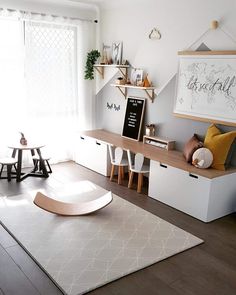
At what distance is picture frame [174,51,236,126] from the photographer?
3527 millimetres

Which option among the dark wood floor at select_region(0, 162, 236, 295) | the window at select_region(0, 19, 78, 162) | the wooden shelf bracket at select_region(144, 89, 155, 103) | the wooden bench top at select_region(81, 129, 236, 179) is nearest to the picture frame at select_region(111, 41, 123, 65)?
the window at select_region(0, 19, 78, 162)

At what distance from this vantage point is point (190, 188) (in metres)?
3.44

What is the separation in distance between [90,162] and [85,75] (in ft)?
4.52

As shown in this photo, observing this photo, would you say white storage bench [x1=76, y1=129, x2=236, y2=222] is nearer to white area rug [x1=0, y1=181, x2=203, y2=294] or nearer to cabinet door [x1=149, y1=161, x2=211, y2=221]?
cabinet door [x1=149, y1=161, x2=211, y2=221]

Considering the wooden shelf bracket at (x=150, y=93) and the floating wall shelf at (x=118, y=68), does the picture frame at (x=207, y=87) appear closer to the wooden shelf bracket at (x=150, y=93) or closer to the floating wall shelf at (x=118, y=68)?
the wooden shelf bracket at (x=150, y=93)

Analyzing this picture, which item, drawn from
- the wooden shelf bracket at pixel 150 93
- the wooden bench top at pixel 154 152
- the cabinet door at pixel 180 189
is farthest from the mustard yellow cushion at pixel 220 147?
the wooden shelf bracket at pixel 150 93

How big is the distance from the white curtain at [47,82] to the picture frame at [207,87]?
182 cm

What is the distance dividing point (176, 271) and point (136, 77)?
9.50 feet

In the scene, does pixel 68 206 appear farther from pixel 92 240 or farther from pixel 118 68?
pixel 118 68

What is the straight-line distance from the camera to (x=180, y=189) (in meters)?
3.56

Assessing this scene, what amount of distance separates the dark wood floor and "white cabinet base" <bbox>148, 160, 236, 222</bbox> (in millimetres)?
121

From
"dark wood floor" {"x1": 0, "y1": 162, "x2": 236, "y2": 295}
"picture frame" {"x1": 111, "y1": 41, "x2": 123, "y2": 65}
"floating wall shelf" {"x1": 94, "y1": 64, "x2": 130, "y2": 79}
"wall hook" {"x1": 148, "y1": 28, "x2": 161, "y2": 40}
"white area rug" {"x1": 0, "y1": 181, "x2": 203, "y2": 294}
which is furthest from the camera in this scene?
"picture frame" {"x1": 111, "y1": 41, "x2": 123, "y2": 65}

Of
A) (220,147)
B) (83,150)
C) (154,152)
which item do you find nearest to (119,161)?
(154,152)

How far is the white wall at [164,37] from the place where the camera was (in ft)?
11.9
